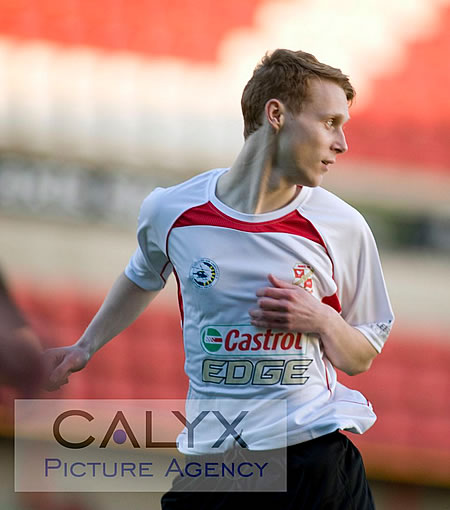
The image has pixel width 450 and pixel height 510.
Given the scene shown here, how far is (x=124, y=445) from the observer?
5039 millimetres

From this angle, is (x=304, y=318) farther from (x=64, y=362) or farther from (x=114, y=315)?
(x=64, y=362)

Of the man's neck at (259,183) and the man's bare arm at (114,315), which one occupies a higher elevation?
the man's neck at (259,183)

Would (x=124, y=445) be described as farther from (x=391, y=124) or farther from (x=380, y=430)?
(x=391, y=124)

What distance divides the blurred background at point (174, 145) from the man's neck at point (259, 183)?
3.14 meters

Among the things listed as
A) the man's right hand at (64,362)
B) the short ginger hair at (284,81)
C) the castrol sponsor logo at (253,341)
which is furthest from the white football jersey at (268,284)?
the man's right hand at (64,362)

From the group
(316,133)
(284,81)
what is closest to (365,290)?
(316,133)

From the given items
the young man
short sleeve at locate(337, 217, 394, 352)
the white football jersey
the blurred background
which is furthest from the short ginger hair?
the blurred background

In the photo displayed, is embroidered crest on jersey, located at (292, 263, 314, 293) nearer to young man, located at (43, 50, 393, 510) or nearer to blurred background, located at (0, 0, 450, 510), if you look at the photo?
young man, located at (43, 50, 393, 510)

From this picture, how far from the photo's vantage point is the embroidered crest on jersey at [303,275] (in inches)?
87.2

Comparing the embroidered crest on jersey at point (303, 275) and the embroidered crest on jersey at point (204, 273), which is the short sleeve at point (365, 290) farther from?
the embroidered crest on jersey at point (204, 273)

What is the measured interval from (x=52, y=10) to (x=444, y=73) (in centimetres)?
265

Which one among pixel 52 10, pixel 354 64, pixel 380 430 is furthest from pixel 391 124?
pixel 52 10

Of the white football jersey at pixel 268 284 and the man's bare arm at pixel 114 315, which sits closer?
the white football jersey at pixel 268 284

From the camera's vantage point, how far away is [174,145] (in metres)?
5.57
